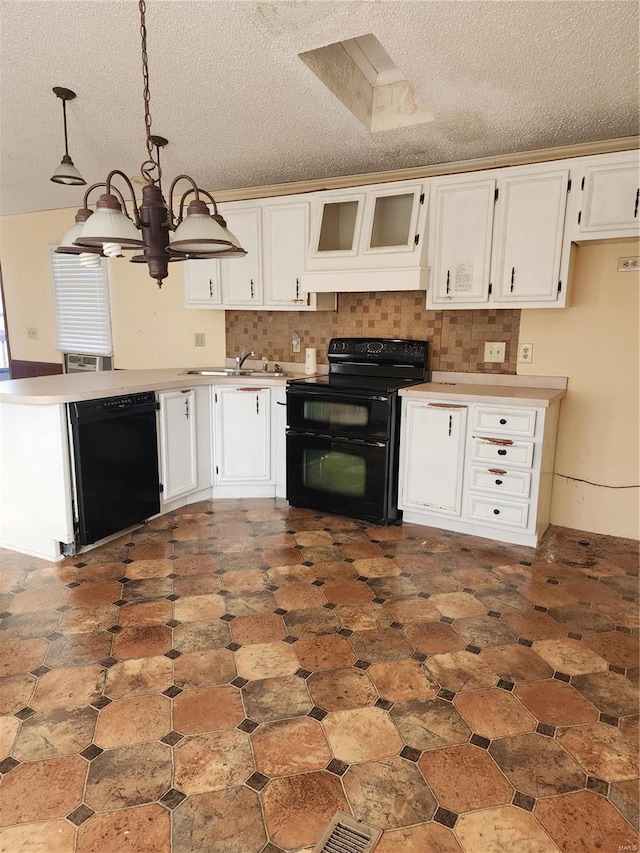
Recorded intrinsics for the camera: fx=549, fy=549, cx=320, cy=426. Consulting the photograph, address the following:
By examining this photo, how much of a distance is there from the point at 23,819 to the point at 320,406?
2.65 metres

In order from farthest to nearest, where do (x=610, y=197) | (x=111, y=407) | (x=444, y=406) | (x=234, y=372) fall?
(x=234, y=372), (x=444, y=406), (x=111, y=407), (x=610, y=197)

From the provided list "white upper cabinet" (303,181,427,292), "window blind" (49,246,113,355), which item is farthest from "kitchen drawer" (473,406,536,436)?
"window blind" (49,246,113,355)

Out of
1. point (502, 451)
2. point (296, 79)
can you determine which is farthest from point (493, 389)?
point (296, 79)

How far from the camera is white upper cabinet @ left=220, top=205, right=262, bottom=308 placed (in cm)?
407

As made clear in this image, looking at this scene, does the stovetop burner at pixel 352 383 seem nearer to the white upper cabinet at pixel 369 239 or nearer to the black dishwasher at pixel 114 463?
the white upper cabinet at pixel 369 239

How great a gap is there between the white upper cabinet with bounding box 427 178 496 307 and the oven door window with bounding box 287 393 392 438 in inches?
31.6

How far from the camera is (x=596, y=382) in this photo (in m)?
3.43

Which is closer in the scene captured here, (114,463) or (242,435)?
(114,463)

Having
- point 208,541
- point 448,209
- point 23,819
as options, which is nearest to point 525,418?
point 448,209

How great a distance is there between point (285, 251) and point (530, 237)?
1689 mm

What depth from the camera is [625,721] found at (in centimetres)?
186

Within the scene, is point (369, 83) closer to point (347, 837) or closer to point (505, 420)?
point (505, 420)

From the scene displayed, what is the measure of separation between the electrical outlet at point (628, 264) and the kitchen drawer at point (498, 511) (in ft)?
4.94

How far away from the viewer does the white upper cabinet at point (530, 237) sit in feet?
10.2
